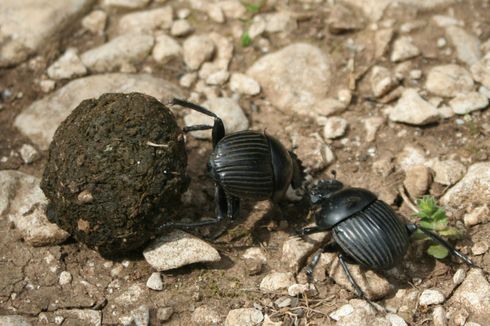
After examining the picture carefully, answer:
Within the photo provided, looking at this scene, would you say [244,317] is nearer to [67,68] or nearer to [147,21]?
[67,68]

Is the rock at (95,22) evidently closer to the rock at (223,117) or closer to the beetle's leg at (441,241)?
the rock at (223,117)

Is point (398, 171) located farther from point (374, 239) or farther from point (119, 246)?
point (119, 246)

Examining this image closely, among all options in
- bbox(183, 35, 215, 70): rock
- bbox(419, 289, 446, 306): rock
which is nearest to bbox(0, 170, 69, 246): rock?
bbox(183, 35, 215, 70): rock

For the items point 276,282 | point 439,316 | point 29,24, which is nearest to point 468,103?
point 439,316

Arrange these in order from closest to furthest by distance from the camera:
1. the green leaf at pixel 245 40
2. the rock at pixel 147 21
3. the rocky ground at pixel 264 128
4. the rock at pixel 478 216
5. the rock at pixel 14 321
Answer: the rock at pixel 14 321
the rocky ground at pixel 264 128
the rock at pixel 478 216
the green leaf at pixel 245 40
the rock at pixel 147 21

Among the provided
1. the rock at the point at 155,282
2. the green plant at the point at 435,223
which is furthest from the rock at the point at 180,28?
the green plant at the point at 435,223
